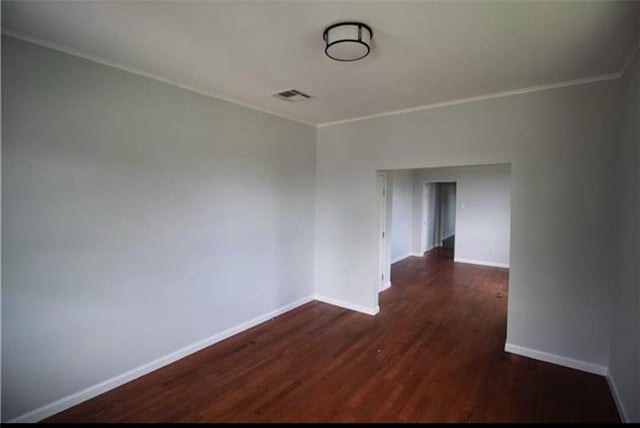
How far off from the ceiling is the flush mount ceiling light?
0.20 feet

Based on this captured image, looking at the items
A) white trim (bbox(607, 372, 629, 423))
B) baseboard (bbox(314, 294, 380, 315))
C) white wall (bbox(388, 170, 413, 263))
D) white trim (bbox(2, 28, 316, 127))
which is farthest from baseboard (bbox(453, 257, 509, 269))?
white trim (bbox(2, 28, 316, 127))

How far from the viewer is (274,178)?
4160 mm

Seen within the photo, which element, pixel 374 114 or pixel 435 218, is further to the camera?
pixel 435 218

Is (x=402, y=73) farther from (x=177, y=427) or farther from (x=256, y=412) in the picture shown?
(x=177, y=427)

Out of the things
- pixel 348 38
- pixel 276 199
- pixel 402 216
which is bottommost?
pixel 402 216

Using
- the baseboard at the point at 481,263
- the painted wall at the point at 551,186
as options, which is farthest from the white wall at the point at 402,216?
the painted wall at the point at 551,186

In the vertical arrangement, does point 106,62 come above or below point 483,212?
above

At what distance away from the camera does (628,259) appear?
238cm

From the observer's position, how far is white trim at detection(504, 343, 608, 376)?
2891mm

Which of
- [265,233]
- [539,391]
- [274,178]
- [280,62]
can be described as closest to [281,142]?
[274,178]

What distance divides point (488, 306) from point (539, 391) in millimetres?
2091

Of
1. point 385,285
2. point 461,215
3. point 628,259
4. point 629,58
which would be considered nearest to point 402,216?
point 461,215

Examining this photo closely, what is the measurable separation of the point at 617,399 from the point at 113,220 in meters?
4.27

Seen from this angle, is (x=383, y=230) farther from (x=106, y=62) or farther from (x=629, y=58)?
(x=106, y=62)
